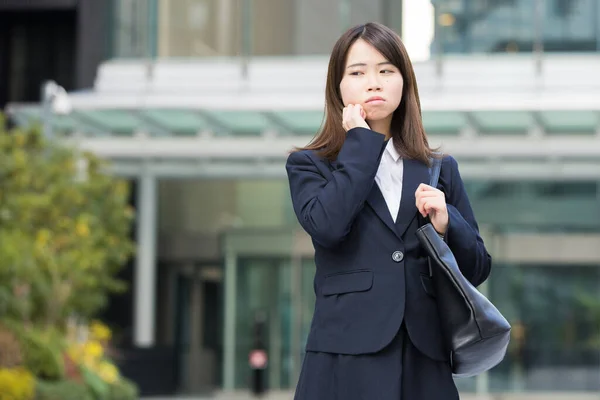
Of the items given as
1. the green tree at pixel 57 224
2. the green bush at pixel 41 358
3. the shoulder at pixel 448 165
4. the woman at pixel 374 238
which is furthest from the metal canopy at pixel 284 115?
the woman at pixel 374 238

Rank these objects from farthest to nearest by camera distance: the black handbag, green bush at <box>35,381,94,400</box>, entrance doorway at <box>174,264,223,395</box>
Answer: entrance doorway at <box>174,264,223,395</box> < green bush at <box>35,381,94,400</box> < the black handbag

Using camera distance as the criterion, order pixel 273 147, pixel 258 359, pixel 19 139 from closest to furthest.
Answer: pixel 19 139 → pixel 273 147 → pixel 258 359

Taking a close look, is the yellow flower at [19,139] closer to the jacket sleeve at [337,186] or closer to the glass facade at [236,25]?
the glass facade at [236,25]

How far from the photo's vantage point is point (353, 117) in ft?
9.65

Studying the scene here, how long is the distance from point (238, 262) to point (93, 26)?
5928 mm

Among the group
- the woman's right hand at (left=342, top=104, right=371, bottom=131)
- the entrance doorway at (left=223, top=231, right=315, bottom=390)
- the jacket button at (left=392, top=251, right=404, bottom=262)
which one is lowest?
the entrance doorway at (left=223, top=231, right=315, bottom=390)

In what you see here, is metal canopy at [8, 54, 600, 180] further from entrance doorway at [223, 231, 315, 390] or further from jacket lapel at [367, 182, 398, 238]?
jacket lapel at [367, 182, 398, 238]

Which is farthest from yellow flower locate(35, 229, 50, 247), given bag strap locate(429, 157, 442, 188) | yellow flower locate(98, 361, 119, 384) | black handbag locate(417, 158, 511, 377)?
black handbag locate(417, 158, 511, 377)

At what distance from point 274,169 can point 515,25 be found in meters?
5.28

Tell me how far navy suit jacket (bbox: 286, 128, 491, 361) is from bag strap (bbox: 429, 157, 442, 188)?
2 centimetres

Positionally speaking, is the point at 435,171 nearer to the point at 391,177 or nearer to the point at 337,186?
A: the point at 391,177

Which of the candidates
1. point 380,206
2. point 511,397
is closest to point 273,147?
point 511,397

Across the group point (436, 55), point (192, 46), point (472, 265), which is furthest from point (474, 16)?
point (472, 265)

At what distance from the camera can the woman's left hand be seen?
2803 mm
